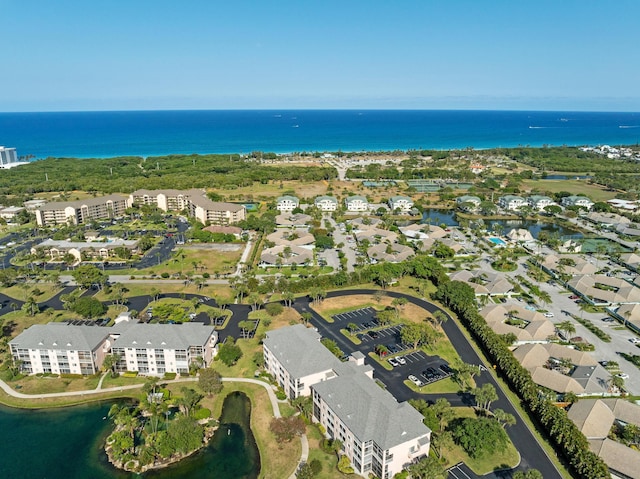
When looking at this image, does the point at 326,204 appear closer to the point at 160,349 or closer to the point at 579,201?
the point at 579,201

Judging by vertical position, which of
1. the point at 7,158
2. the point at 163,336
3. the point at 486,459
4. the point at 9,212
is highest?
the point at 163,336

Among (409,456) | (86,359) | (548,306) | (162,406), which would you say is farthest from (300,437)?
(548,306)

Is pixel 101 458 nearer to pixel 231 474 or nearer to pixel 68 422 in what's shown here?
pixel 68 422

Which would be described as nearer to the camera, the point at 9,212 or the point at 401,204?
the point at 9,212

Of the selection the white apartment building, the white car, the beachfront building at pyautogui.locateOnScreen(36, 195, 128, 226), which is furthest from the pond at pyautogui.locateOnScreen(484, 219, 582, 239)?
the beachfront building at pyautogui.locateOnScreen(36, 195, 128, 226)

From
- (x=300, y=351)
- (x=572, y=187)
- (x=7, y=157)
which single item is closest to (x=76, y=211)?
(x=300, y=351)
